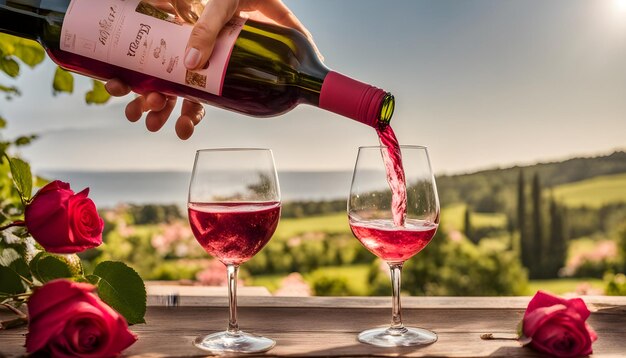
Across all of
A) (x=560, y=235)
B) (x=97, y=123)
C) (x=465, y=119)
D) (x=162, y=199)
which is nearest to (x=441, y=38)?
(x=465, y=119)

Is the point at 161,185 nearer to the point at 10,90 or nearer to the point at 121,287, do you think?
the point at 10,90

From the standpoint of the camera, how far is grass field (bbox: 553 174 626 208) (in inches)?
282

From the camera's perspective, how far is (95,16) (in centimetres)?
125

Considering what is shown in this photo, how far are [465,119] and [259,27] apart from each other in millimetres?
6389

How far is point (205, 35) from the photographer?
3.80ft

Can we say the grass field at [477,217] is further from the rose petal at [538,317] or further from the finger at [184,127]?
the rose petal at [538,317]

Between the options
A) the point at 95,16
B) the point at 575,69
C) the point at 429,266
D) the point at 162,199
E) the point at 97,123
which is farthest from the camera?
the point at 97,123

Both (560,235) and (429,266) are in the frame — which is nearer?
(429,266)

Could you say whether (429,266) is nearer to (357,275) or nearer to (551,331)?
(357,275)

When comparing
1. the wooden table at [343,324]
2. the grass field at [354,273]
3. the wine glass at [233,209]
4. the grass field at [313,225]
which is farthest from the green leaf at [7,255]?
the grass field at [313,225]

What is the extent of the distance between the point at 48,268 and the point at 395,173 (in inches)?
24.0

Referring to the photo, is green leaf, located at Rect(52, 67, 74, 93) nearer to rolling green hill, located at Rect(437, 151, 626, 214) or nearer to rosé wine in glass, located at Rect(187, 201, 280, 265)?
rosé wine in glass, located at Rect(187, 201, 280, 265)

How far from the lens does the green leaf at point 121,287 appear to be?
1.10 meters

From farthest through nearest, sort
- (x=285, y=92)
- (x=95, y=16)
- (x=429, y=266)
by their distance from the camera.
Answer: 1. (x=429, y=266)
2. (x=285, y=92)
3. (x=95, y=16)
